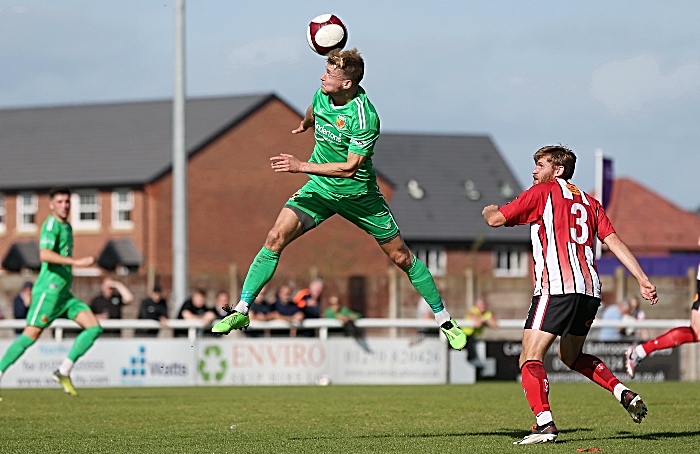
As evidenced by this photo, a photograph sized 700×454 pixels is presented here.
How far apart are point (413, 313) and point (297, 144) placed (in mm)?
33720

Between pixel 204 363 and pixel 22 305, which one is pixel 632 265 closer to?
pixel 204 363

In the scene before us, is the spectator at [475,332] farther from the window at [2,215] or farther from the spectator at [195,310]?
the window at [2,215]

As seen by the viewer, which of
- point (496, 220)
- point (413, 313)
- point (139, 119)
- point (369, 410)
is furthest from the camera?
point (139, 119)

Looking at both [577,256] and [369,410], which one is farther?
[369,410]

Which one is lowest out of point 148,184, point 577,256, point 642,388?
point 642,388

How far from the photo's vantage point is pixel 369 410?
13.4 meters

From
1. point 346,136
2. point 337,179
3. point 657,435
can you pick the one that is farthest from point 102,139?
point 657,435

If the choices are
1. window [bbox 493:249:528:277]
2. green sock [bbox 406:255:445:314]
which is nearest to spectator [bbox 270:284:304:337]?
green sock [bbox 406:255:445:314]

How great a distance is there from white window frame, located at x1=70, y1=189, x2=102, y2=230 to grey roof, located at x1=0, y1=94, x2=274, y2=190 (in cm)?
51

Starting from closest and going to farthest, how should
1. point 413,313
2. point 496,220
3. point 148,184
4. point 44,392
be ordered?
point 496,220, point 44,392, point 413,313, point 148,184

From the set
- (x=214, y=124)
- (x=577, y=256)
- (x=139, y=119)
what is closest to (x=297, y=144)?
(x=214, y=124)

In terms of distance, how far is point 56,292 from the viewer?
51.2ft

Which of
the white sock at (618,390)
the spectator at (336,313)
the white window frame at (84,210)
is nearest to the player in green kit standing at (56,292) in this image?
the white sock at (618,390)

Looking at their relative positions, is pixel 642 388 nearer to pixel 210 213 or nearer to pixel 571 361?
pixel 571 361
